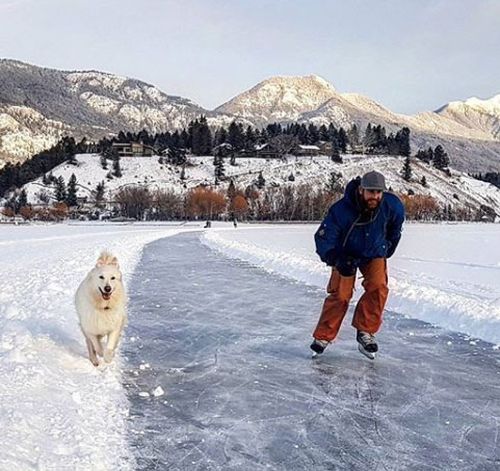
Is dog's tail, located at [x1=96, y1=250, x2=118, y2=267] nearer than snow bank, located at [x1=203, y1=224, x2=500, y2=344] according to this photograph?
Yes

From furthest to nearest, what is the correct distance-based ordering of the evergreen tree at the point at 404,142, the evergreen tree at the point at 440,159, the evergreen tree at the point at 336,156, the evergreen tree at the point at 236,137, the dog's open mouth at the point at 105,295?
the evergreen tree at the point at 440,159 → the evergreen tree at the point at 236,137 → the evergreen tree at the point at 404,142 → the evergreen tree at the point at 336,156 → the dog's open mouth at the point at 105,295

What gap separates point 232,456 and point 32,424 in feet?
4.79

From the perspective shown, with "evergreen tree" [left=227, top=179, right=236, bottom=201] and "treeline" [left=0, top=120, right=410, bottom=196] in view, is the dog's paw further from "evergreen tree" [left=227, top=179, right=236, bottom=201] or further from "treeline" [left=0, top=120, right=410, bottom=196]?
"treeline" [left=0, top=120, right=410, bottom=196]

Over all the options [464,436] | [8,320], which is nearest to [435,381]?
[464,436]

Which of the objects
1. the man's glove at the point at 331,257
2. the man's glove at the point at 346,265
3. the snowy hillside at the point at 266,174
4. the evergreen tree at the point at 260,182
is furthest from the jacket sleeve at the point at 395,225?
the evergreen tree at the point at 260,182

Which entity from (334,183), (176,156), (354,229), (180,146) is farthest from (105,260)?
(180,146)

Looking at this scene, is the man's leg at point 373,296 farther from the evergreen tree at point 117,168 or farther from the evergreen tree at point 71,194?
the evergreen tree at point 117,168

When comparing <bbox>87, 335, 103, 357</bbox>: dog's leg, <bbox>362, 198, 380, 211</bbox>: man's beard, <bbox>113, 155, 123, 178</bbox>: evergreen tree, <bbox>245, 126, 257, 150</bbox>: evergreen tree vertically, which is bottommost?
<bbox>87, 335, 103, 357</bbox>: dog's leg

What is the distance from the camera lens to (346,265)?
20.3 ft

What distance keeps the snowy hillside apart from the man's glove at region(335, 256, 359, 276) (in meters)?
144

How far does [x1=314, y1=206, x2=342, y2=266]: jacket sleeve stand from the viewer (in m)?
6.25

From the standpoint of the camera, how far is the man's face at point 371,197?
6059 millimetres

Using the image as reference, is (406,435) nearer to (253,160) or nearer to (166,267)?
(166,267)

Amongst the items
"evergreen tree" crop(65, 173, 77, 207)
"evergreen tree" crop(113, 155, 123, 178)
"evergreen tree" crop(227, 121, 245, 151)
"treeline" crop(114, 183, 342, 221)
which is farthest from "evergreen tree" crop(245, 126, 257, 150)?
"evergreen tree" crop(65, 173, 77, 207)
